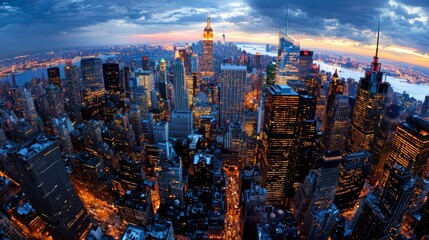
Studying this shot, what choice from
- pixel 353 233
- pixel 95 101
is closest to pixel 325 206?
pixel 353 233

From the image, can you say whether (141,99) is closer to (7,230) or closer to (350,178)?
(7,230)

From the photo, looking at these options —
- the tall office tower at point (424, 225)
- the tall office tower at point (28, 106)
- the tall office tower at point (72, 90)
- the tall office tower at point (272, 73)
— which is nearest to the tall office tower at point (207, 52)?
the tall office tower at point (272, 73)

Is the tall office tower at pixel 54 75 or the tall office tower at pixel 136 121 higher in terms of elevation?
the tall office tower at pixel 54 75

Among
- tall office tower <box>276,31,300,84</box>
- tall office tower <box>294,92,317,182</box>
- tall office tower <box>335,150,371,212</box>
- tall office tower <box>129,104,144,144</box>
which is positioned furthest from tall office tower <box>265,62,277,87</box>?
tall office tower <box>129,104,144,144</box>

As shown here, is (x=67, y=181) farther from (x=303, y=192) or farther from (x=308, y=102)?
(x=308, y=102)

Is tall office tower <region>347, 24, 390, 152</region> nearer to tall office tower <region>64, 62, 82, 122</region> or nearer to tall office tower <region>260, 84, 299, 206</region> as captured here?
tall office tower <region>260, 84, 299, 206</region>

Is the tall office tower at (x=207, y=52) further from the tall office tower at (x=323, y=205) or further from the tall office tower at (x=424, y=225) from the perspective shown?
the tall office tower at (x=424, y=225)
